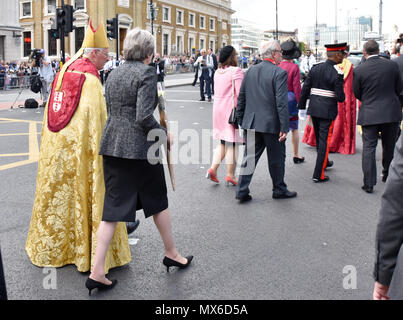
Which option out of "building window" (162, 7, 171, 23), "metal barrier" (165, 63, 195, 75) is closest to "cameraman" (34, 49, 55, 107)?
"metal barrier" (165, 63, 195, 75)

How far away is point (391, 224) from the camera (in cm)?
171

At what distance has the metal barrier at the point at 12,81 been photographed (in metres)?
23.9

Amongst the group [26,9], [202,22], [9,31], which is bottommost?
[9,31]

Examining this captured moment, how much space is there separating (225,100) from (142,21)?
45.1 metres

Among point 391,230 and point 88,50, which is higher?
point 88,50

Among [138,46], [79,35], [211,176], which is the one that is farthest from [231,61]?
[79,35]

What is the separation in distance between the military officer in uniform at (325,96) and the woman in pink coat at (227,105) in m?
1.12

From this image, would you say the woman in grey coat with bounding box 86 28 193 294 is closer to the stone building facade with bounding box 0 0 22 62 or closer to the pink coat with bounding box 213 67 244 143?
the pink coat with bounding box 213 67 244 143

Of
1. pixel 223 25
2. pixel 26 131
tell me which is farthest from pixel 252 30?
pixel 26 131

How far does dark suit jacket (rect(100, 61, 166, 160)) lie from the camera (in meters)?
3.24

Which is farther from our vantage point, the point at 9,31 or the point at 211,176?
the point at 9,31

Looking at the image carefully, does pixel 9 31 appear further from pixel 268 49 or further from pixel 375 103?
pixel 375 103

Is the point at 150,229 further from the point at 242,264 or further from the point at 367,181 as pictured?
the point at 367,181

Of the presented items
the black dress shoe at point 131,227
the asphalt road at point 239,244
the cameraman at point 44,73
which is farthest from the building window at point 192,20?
the black dress shoe at point 131,227
